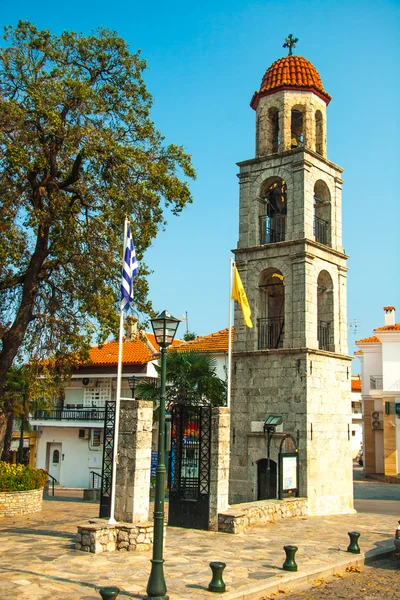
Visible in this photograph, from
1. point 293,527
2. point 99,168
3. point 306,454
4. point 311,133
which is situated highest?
point 311,133

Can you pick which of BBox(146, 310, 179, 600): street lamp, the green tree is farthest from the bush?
BBox(146, 310, 179, 600): street lamp

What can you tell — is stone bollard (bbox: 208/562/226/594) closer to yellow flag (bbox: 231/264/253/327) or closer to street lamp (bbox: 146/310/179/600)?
street lamp (bbox: 146/310/179/600)

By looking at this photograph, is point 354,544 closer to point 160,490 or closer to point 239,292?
point 160,490

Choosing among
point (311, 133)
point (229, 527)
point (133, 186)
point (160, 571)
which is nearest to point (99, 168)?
point (133, 186)

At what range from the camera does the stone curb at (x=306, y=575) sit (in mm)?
9992

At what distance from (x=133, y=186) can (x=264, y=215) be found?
689cm

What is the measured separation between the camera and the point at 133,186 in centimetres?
1762

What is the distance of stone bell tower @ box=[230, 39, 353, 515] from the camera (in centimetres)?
2058

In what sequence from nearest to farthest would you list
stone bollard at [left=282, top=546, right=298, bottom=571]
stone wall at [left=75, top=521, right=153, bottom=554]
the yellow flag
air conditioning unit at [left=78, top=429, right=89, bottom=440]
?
1. stone bollard at [left=282, top=546, right=298, bottom=571]
2. stone wall at [left=75, top=521, right=153, bottom=554]
3. the yellow flag
4. air conditioning unit at [left=78, top=429, right=89, bottom=440]

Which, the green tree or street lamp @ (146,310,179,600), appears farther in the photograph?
the green tree

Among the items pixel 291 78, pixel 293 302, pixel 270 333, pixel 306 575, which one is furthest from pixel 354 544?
pixel 291 78

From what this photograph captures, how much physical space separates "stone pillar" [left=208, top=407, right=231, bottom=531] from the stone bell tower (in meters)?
4.02

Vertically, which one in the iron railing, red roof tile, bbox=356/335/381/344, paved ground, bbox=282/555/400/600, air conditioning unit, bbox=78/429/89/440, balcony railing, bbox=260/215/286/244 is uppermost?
balcony railing, bbox=260/215/286/244

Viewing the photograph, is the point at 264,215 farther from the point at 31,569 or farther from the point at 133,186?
the point at 31,569
